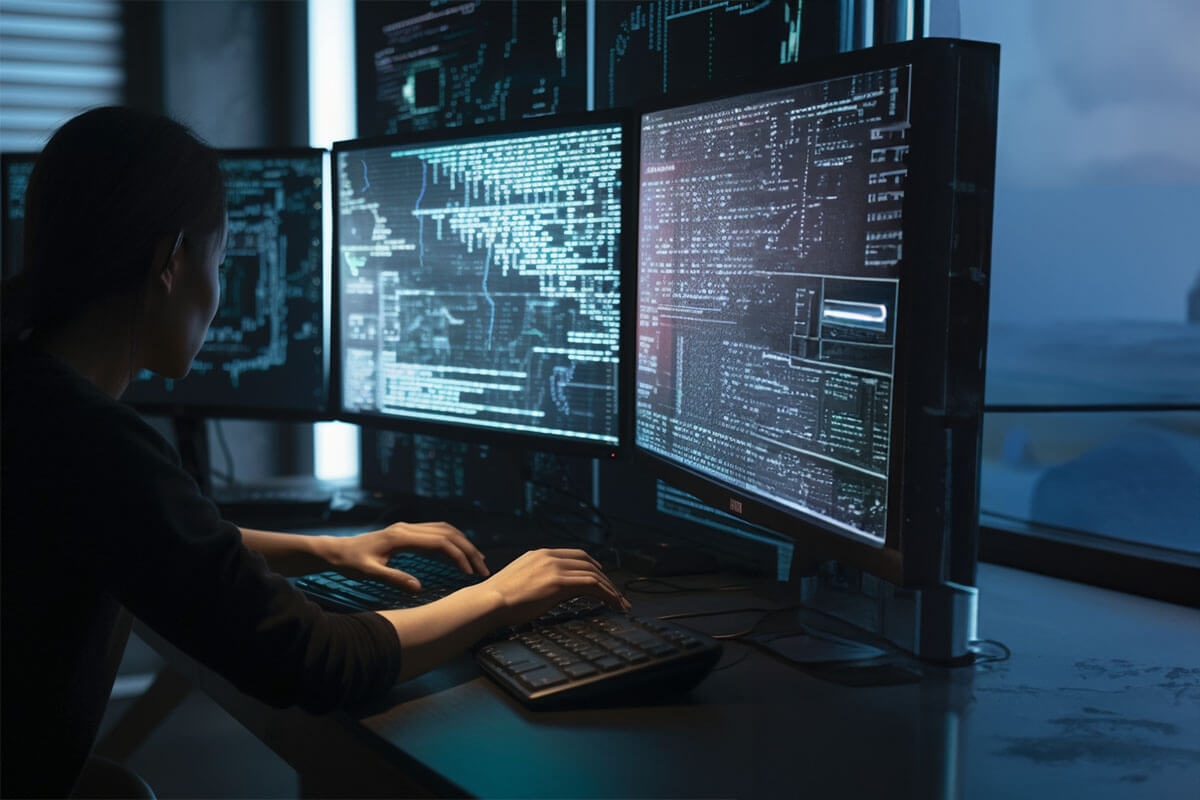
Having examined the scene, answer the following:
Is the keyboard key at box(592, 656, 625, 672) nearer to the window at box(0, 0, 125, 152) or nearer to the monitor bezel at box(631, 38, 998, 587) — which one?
the monitor bezel at box(631, 38, 998, 587)

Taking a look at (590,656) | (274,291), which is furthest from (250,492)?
(590,656)

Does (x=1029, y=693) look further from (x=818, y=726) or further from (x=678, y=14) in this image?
(x=678, y=14)

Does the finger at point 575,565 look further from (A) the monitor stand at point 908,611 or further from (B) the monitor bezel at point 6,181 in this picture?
(B) the monitor bezel at point 6,181

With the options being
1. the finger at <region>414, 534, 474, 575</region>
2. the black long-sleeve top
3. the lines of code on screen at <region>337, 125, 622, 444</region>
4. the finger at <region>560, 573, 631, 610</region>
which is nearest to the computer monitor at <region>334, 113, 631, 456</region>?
the lines of code on screen at <region>337, 125, 622, 444</region>

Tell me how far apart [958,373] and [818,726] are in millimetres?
312

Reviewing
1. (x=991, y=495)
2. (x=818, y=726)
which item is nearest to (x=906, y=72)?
(x=818, y=726)

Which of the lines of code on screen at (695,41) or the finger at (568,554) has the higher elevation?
the lines of code on screen at (695,41)

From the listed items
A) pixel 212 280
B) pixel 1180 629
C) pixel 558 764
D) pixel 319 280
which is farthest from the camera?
pixel 319 280

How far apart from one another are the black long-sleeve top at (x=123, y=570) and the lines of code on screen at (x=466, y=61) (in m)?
1.13

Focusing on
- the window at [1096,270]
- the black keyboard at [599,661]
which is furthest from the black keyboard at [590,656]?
the window at [1096,270]

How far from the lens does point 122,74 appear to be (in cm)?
256

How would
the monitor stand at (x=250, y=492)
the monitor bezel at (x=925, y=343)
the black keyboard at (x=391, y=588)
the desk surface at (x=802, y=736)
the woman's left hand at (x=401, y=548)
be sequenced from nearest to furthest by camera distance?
1. the desk surface at (x=802, y=736)
2. the monitor bezel at (x=925, y=343)
3. the black keyboard at (x=391, y=588)
4. the woman's left hand at (x=401, y=548)
5. the monitor stand at (x=250, y=492)

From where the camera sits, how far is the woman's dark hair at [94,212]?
34.9 inches

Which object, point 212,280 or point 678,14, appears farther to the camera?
point 678,14
